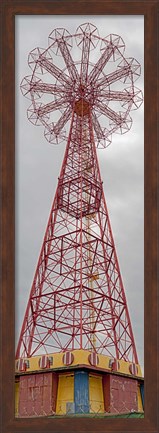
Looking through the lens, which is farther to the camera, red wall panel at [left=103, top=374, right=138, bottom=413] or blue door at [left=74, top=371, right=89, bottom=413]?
red wall panel at [left=103, top=374, right=138, bottom=413]

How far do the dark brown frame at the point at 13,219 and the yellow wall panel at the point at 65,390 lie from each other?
15.1 feet

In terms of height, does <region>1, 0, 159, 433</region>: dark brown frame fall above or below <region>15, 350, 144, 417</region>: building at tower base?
above

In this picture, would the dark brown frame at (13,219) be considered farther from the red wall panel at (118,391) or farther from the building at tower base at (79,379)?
the building at tower base at (79,379)

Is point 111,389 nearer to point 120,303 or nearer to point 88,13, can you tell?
point 120,303

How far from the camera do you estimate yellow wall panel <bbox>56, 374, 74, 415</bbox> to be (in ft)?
25.4

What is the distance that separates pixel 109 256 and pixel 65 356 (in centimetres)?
229

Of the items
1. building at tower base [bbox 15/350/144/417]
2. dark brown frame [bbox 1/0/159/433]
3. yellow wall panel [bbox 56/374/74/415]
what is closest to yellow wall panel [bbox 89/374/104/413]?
building at tower base [bbox 15/350/144/417]

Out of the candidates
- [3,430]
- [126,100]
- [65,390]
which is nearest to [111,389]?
[65,390]

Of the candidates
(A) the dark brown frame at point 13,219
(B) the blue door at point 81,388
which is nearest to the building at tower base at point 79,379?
(B) the blue door at point 81,388

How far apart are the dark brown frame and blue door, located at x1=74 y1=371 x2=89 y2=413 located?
13.2ft

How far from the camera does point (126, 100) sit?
6863mm

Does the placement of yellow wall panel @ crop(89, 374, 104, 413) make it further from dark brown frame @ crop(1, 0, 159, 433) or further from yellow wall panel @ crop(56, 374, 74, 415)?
dark brown frame @ crop(1, 0, 159, 433)

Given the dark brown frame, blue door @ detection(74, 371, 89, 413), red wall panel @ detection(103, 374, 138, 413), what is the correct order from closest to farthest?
the dark brown frame → blue door @ detection(74, 371, 89, 413) → red wall panel @ detection(103, 374, 138, 413)

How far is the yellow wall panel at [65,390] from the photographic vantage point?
7742 millimetres
